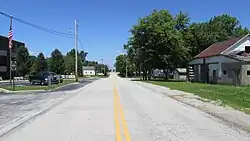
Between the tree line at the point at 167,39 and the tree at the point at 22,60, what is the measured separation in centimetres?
2621

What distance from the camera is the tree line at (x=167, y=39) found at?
6769 centimetres

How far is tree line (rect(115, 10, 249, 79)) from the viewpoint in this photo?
222ft

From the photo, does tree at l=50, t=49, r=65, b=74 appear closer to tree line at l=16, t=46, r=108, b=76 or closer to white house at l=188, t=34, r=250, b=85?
tree line at l=16, t=46, r=108, b=76

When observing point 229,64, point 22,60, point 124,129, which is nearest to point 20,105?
point 124,129

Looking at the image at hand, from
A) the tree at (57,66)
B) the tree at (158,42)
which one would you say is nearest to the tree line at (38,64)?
the tree at (57,66)

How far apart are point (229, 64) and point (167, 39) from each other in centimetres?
2138

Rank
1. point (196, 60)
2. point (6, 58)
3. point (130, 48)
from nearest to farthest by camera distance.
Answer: point (196, 60) < point (130, 48) < point (6, 58)

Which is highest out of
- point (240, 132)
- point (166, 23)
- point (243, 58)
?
point (166, 23)

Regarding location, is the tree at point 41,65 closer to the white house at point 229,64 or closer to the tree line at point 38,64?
the tree line at point 38,64

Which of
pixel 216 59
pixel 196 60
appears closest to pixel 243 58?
pixel 216 59

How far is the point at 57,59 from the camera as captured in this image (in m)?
118

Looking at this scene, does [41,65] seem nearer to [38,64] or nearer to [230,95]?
[38,64]

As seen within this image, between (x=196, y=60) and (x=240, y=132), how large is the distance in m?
54.5

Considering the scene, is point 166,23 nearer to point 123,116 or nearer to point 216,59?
point 216,59
